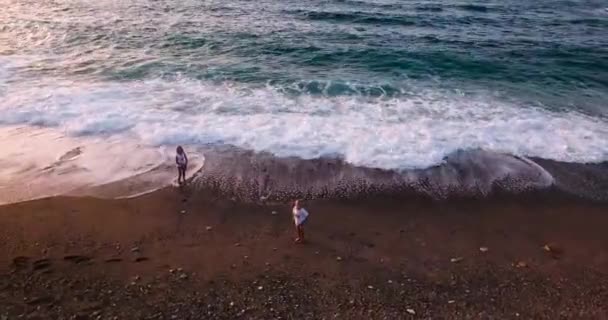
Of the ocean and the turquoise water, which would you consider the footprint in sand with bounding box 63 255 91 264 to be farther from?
the turquoise water

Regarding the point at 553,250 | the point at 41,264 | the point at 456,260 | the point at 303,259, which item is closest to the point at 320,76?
the point at 303,259

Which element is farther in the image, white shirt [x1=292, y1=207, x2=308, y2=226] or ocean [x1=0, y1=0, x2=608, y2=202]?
ocean [x1=0, y1=0, x2=608, y2=202]

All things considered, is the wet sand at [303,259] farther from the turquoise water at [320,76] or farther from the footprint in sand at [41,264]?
the turquoise water at [320,76]

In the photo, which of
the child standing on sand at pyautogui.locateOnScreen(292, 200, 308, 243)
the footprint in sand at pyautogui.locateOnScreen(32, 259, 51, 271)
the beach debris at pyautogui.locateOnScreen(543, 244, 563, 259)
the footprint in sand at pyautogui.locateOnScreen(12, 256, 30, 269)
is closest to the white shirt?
the child standing on sand at pyautogui.locateOnScreen(292, 200, 308, 243)

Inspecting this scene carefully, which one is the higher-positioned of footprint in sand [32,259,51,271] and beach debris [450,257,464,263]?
footprint in sand [32,259,51,271]

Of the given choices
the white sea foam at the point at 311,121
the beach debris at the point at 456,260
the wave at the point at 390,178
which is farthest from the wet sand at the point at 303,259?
the white sea foam at the point at 311,121

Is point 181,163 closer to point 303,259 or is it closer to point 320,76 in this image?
point 303,259

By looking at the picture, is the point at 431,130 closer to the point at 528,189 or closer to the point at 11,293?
the point at 528,189
